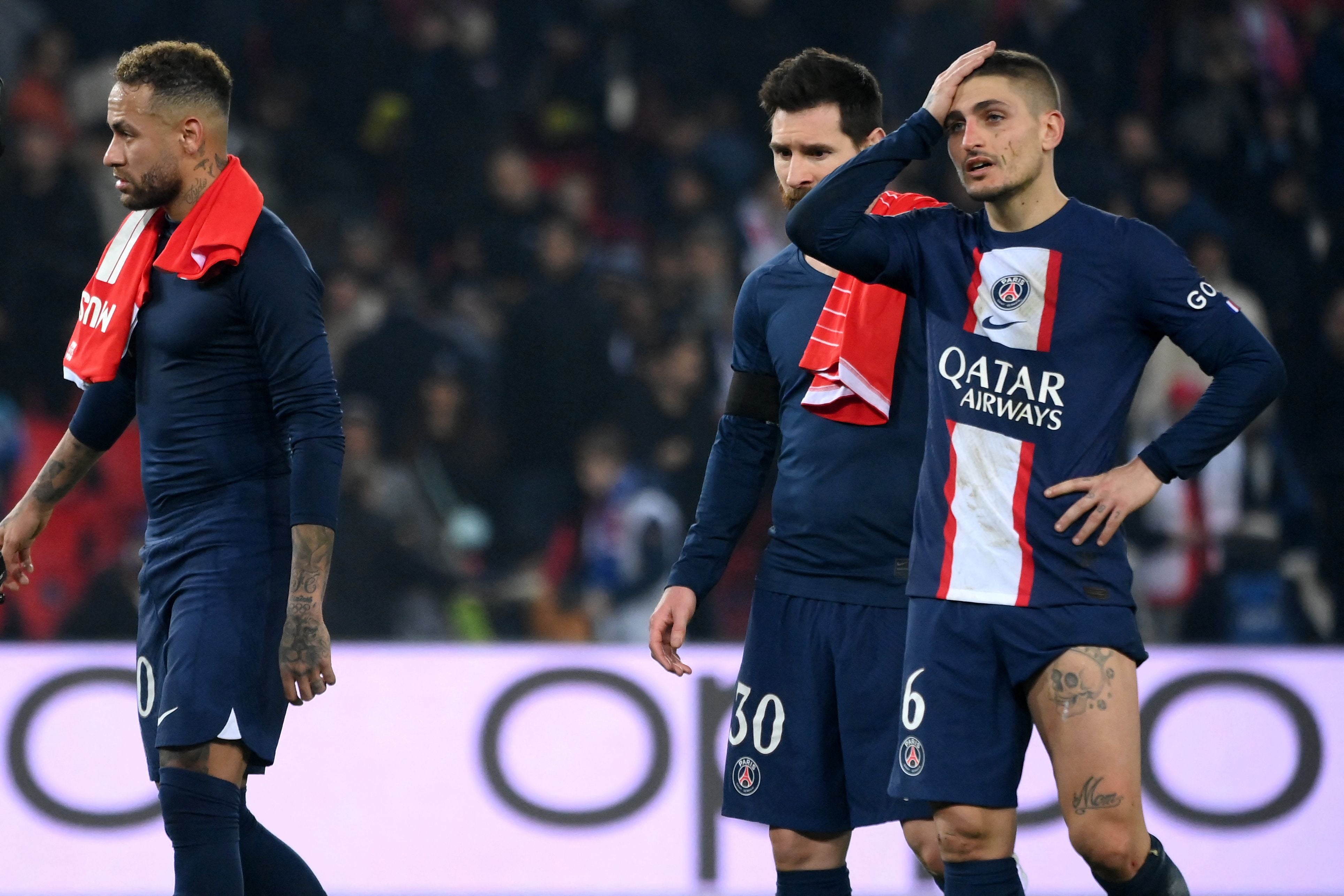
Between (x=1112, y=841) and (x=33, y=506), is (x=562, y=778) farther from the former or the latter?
(x=1112, y=841)

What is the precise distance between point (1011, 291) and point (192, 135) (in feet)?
5.05

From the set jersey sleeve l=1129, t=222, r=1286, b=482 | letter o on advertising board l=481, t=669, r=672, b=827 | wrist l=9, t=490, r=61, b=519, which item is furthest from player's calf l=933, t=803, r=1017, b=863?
letter o on advertising board l=481, t=669, r=672, b=827

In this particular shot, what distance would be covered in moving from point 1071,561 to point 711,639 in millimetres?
3768

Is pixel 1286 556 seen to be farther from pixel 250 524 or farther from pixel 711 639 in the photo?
pixel 250 524

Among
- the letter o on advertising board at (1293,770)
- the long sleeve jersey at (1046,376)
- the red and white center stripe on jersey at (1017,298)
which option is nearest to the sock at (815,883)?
the long sleeve jersey at (1046,376)

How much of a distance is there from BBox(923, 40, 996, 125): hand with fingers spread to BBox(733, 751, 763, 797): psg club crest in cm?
128

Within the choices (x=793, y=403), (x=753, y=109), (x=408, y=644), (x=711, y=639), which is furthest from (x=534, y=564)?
(x=793, y=403)

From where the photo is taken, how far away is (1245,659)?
212 inches

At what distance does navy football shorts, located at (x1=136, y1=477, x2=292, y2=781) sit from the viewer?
9.74ft

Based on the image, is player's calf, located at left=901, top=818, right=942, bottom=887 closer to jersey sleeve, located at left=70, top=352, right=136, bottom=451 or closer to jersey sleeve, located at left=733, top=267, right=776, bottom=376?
jersey sleeve, located at left=733, top=267, right=776, bottom=376

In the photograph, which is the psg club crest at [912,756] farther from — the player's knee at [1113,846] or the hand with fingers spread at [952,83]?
the hand with fingers spread at [952,83]

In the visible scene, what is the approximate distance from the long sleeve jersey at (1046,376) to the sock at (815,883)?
0.64 m

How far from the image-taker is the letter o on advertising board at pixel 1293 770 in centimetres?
532

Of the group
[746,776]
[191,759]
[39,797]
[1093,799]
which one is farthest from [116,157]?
[39,797]
